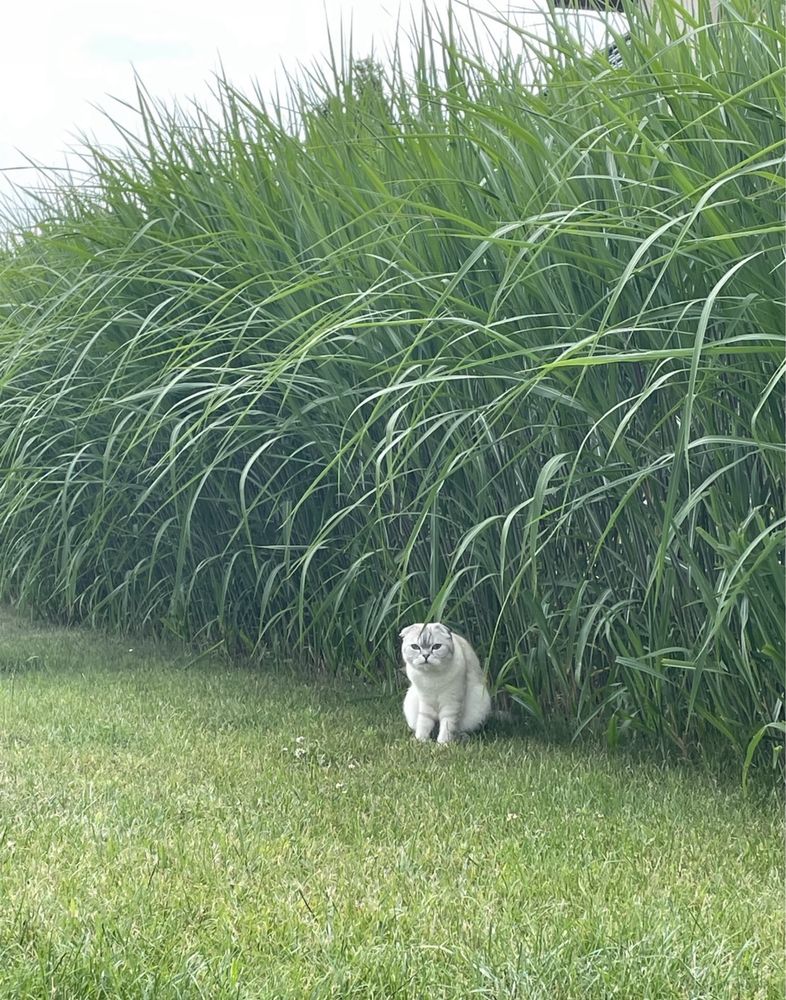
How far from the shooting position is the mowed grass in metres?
1.49

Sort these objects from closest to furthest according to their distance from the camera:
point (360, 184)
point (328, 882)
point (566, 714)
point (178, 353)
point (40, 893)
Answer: point (40, 893), point (328, 882), point (566, 714), point (360, 184), point (178, 353)

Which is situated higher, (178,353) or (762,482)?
(178,353)

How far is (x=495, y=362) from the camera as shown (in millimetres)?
2689

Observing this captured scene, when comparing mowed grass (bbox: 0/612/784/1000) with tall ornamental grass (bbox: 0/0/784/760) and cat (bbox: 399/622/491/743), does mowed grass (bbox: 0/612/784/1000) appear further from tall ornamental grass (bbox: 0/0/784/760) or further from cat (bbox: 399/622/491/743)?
tall ornamental grass (bbox: 0/0/784/760)

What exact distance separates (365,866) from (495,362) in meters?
1.24

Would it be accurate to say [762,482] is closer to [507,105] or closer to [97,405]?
[507,105]

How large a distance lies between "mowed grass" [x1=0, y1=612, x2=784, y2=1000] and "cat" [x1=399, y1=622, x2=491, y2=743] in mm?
68

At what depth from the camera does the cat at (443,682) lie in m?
2.85

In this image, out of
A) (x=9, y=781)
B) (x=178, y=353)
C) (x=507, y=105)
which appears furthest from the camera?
(x=178, y=353)

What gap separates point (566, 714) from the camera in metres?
2.99

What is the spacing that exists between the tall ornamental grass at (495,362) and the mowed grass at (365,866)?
293 mm

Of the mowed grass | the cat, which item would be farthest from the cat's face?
the mowed grass

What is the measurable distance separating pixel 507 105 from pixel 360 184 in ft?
2.15

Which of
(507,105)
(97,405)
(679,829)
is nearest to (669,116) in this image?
(507,105)
